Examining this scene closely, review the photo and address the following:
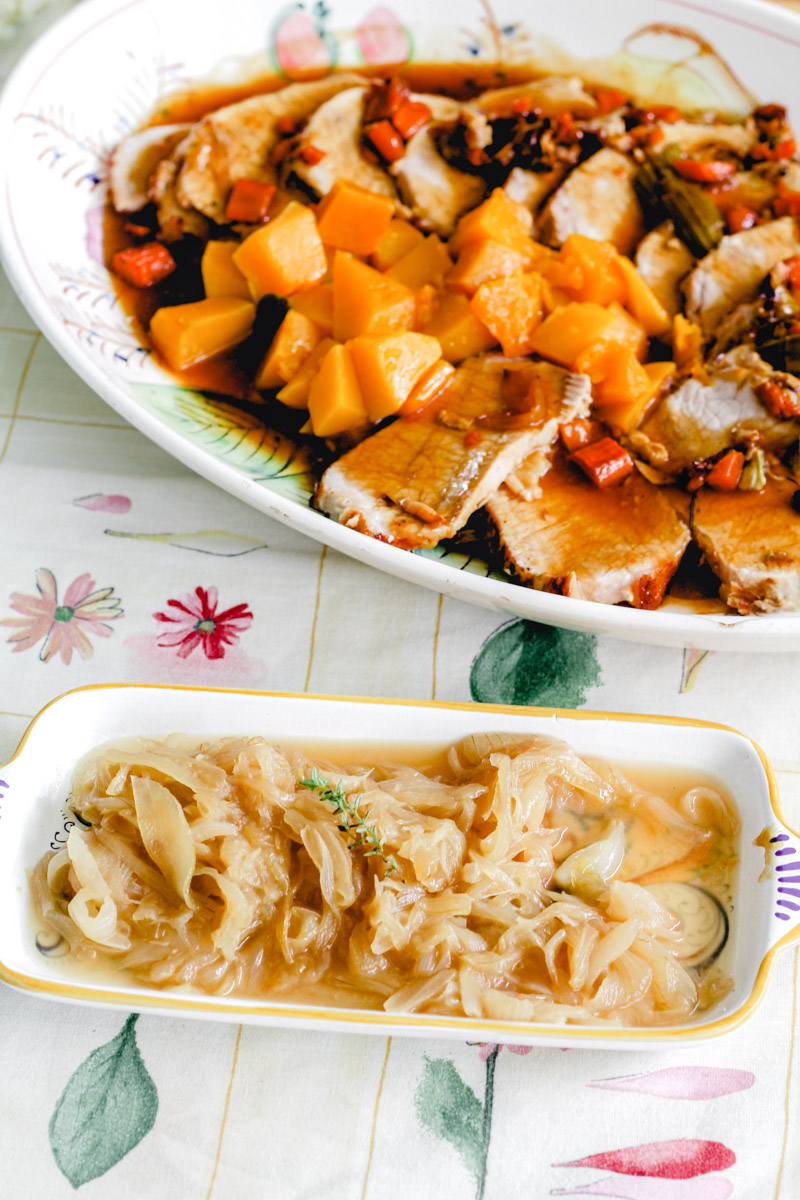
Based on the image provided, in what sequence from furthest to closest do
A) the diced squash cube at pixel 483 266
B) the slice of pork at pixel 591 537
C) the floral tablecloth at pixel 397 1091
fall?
the diced squash cube at pixel 483 266 < the slice of pork at pixel 591 537 < the floral tablecloth at pixel 397 1091

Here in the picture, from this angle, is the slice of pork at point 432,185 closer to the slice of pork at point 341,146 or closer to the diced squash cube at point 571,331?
the slice of pork at point 341,146

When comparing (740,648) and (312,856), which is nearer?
(312,856)

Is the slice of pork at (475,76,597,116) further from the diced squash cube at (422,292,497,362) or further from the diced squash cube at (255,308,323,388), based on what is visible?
the diced squash cube at (255,308,323,388)

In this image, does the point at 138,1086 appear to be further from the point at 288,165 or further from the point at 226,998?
the point at 288,165

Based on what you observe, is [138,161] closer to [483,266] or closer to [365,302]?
[365,302]

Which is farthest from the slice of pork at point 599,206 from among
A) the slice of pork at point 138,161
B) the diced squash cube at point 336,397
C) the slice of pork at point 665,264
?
the slice of pork at point 138,161

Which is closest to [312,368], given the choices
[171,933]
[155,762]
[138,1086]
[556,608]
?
[556,608]
